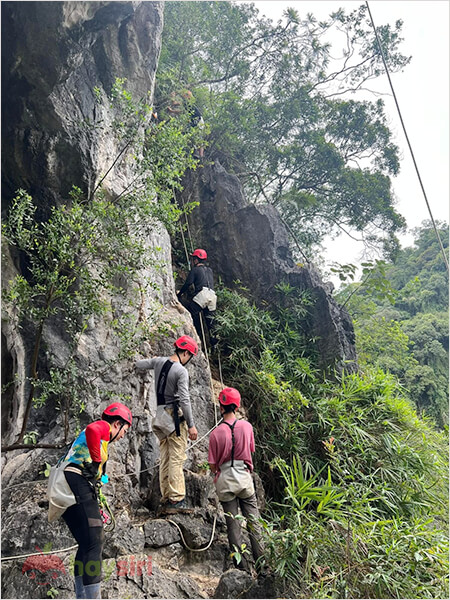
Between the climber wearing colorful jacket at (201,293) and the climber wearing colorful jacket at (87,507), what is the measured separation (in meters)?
4.56

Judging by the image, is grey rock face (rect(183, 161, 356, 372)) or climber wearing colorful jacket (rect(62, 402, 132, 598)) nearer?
climber wearing colorful jacket (rect(62, 402, 132, 598))

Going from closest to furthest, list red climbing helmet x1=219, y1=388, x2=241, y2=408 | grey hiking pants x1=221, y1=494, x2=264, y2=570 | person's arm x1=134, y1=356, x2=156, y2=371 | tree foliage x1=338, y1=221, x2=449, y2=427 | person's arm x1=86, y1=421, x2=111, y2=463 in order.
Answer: person's arm x1=86, y1=421, x2=111, y2=463 → grey hiking pants x1=221, y1=494, x2=264, y2=570 → red climbing helmet x1=219, y1=388, x2=241, y2=408 → person's arm x1=134, y1=356, x2=156, y2=371 → tree foliage x1=338, y1=221, x2=449, y2=427

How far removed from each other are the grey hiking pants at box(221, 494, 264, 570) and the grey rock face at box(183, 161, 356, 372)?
4.09 m

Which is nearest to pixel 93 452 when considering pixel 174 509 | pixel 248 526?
pixel 174 509

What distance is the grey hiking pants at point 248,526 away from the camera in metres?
4.47

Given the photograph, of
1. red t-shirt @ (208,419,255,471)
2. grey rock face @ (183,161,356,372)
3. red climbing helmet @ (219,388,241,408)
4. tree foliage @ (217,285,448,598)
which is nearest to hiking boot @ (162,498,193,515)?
red t-shirt @ (208,419,255,471)

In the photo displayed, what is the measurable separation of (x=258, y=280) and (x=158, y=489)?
16.9 feet

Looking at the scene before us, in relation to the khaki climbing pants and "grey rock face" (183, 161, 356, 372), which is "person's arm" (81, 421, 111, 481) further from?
"grey rock face" (183, 161, 356, 372)

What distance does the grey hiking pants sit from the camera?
4469 millimetres

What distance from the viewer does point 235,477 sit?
4.52 metres

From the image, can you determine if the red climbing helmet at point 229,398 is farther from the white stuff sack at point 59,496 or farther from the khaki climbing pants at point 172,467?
the white stuff sack at point 59,496

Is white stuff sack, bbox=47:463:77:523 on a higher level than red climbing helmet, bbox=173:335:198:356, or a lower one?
lower

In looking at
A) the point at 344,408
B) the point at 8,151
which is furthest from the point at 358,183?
the point at 8,151

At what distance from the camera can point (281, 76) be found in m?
12.6
